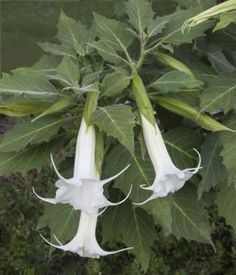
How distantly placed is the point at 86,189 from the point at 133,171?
25 cm

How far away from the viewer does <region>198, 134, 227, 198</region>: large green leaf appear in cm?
139

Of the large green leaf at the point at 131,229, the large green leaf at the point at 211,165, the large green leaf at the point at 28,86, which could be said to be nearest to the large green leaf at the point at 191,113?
the large green leaf at the point at 211,165

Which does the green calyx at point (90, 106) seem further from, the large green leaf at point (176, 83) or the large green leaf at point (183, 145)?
the large green leaf at point (183, 145)

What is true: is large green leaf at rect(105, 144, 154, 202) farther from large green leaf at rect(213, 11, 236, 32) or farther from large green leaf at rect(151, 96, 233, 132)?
large green leaf at rect(213, 11, 236, 32)

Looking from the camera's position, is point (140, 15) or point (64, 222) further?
point (64, 222)

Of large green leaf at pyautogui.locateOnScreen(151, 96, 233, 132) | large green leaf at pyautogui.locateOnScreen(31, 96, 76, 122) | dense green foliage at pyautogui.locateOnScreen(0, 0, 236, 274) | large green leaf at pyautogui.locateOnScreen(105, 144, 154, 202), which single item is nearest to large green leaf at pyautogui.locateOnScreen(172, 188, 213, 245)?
dense green foliage at pyautogui.locateOnScreen(0, 0, 236, 274)

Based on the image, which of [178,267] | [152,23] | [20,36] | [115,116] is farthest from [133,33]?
[20,36]

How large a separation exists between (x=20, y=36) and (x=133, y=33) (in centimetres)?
355

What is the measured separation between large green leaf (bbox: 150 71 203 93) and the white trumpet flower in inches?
7.2

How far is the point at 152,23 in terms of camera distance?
143 centimetres

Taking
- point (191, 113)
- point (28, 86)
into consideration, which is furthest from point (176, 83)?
point (28, 86)

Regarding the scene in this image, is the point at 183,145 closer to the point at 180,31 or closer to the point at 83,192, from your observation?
the point at 180,31

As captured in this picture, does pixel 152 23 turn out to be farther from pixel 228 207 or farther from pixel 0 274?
pixel 0 274

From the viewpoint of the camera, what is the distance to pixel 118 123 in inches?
47.3
